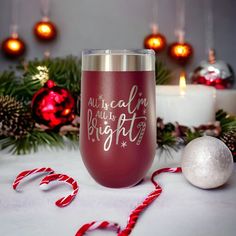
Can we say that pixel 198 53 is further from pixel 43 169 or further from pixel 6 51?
pixel 43 169

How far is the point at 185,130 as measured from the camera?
2.06ft

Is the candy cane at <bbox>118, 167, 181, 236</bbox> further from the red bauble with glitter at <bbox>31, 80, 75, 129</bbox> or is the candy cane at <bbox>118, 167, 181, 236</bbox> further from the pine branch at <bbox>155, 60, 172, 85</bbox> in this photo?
the pine branch at <bbox>155, 60, 172, 85</bbox>

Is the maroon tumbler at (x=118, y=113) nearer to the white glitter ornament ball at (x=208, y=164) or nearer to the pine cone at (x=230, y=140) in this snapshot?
the white glitter ornament ball at (x=208, y=164)

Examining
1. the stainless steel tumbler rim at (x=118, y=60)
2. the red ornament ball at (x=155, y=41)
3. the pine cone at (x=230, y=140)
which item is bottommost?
the pine cone at (x=230, y=140)

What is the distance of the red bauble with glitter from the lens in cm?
65

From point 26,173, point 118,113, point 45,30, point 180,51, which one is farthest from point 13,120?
point 180,51

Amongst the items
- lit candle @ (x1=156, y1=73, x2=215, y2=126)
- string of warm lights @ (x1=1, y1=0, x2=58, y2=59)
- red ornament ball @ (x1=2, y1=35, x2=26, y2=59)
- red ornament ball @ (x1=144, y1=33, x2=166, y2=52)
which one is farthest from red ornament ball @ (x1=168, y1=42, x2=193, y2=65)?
lit candle @ (x1=156, y1=73, x2=215, y2=126)

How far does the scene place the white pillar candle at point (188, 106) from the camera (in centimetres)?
63

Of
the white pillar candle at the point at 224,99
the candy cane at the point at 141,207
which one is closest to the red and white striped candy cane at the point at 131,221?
the candy cane at the point at 141,207

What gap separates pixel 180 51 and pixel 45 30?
0.54 meters

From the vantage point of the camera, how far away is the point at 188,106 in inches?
25.0

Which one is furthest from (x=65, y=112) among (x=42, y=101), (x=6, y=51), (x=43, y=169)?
(x=6, y=51)

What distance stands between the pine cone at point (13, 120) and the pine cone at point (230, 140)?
0.35m

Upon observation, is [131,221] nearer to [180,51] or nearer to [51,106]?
[51,106]
